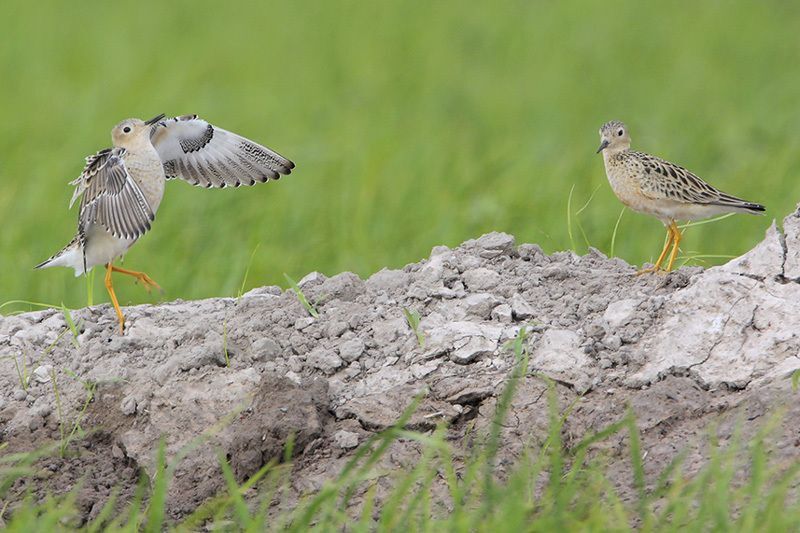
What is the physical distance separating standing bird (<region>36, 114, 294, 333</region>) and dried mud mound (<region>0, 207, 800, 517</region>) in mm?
473

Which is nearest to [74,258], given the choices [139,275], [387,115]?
[139,275]

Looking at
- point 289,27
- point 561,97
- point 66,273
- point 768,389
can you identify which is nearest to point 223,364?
point 768,389

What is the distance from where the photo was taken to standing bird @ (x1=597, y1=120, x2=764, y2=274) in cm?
694

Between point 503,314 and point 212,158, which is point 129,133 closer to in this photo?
point 212,158

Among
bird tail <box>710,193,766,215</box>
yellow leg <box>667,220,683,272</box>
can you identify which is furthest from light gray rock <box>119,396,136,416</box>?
bird tail <box>710,193,766,215</box>

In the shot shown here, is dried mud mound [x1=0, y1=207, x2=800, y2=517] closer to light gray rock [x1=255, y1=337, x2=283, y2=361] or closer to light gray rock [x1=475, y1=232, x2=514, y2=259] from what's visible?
light gray rock [x1=255, y1=337, x2=283, y2=361]

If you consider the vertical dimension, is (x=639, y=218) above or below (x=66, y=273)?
above

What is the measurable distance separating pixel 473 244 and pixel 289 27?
1656cm

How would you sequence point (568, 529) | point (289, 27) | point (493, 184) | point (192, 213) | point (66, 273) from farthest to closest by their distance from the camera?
point (289, 27), point (493, 184), point (192, 213), point (66, 273), point (568, 529)

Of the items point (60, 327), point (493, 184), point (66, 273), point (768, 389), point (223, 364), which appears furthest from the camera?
point (493, 184)

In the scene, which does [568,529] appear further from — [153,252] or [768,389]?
[153,252]

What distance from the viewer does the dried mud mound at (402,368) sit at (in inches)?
229

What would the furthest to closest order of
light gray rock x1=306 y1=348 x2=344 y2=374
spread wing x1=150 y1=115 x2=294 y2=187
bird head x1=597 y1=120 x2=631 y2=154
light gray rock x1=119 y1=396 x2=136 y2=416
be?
spread wing x1=150 y1=115 x2=294 y2=187
bird head x1=597 y1=120 x2=631 y2=154
light gray rock x1=306 y1=348 x2=344 y2=374
light gray rock x1=119 y1=396 x2=136 y2=416

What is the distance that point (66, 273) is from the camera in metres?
11.5
